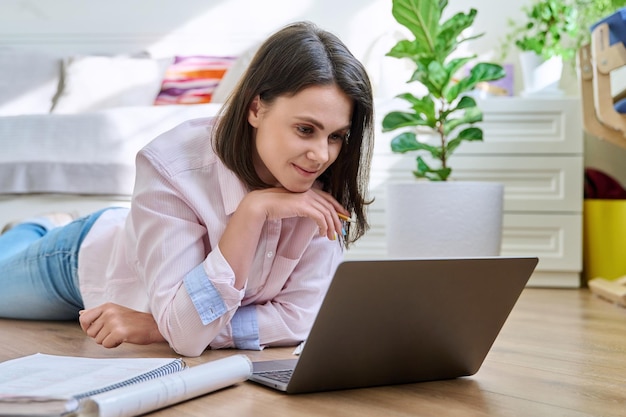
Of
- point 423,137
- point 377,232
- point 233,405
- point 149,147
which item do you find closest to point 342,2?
point 423,137

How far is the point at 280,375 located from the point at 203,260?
30cm

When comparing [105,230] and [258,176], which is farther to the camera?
[105,230]

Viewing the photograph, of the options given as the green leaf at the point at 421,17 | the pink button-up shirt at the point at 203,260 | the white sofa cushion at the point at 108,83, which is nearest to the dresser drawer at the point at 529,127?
the green leaf at the point at 421,17

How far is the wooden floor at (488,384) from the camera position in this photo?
0.95 metres

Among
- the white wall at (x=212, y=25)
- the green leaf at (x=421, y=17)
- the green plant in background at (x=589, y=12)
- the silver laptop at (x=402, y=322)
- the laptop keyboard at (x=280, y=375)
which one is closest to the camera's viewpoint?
the silver laptop at (x=402, y=322)

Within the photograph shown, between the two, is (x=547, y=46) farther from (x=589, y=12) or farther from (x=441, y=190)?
(x=441, y=190)

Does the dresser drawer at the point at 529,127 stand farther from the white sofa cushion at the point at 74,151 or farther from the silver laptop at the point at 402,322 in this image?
the silver laptop at the point at 402,322

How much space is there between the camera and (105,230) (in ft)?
5.46

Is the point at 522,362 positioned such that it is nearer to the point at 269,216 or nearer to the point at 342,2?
the point at 269,216

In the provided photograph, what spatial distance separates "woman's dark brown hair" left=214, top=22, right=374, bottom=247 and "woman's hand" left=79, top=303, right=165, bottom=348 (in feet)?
0.95

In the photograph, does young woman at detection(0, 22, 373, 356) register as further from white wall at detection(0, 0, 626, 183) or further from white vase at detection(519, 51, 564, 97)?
white wall at detection(0, 0, 626, 183)

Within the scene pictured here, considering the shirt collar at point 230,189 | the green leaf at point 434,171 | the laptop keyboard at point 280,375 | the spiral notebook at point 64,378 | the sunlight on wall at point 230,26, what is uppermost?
the sunlight on wall at point 230,26

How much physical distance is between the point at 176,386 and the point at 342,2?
311 centimetres

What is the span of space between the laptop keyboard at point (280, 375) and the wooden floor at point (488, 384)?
22 mm
